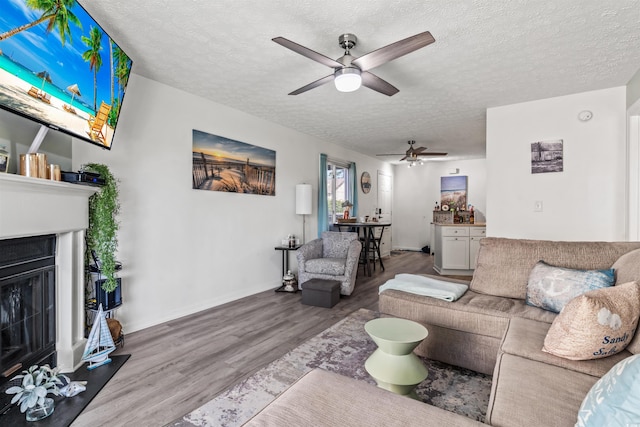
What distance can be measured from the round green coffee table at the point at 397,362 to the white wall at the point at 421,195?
22.9 ft

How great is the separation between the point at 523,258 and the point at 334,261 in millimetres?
2255

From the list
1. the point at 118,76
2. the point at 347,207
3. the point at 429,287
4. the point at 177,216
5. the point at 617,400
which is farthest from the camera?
the point at 347,207

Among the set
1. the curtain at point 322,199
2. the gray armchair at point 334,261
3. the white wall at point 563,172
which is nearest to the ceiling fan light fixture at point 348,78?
the gray armchair at point 334,261

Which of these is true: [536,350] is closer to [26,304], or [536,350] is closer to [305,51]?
[305,51]

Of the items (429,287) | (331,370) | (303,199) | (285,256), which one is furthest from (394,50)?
(285,256)

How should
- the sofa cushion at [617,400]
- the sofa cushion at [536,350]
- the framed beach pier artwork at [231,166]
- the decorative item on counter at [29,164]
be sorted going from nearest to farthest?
the sofa cushion at [617,400]
the sofa cushion at [536,350]
the decorative item on counter at [29,164]
the framed beach pier artwork at [231,166]

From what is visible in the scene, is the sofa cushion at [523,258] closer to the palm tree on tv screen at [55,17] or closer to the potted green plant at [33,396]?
the potted green plant at [33,396]

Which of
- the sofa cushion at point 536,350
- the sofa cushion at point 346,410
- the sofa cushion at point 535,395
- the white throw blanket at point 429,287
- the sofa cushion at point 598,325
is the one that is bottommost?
the sofa cushion at point 535,395

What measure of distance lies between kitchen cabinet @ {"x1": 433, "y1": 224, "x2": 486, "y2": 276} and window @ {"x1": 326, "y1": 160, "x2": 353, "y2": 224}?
2058 mm

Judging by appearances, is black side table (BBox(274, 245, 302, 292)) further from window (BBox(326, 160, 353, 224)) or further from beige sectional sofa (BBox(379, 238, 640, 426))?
beige sectional sofa (BBox(379, 238, 640, 426))

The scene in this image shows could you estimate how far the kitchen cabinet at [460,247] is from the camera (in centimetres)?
544

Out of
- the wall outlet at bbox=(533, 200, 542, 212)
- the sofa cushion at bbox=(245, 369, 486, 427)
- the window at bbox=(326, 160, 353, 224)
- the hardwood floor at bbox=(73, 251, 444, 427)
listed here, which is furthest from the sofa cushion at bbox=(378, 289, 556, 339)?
the window at bbox=(326, 160, 353, 224)

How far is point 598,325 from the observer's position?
1290mm

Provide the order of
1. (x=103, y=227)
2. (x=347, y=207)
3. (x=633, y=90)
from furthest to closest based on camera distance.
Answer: (x=347, y=207)
(x=633, y=90)
(x=103, y=227)
